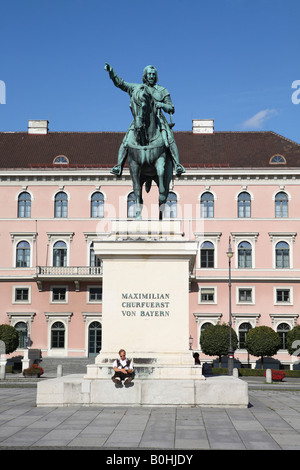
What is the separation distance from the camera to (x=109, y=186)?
203 feet

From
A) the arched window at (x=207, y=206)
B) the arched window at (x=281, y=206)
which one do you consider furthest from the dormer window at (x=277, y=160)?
the arched window at (x=207, y=206)

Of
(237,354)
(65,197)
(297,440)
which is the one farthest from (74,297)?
(297,440)

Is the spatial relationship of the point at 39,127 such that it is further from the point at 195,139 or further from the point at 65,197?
the point at 195,139

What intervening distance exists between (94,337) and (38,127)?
73.8ft

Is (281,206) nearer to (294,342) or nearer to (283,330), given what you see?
(283,330)

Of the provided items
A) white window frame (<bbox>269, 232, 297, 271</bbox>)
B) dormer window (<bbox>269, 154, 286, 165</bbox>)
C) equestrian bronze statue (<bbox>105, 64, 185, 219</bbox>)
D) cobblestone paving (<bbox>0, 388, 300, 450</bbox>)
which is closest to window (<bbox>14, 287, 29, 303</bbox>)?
white window frame (<bbox>269, 232, 297, 271</bbox>)

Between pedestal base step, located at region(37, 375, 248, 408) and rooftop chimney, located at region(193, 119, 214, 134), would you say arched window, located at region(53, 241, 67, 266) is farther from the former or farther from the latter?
pedestal base step, located at region(37, 375, 248, 408)

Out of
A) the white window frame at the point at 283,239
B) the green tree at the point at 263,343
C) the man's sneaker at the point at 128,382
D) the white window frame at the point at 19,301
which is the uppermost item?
the white window frame at the point at 283,239

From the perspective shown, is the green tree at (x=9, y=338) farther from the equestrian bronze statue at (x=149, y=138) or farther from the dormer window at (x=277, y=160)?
the equestrian bronze statue at (x=149, y=138)

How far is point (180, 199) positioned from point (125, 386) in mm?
46619

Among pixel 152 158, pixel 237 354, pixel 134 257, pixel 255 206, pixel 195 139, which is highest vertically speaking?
pixel 195 139

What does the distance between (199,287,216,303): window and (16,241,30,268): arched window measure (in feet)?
52.1

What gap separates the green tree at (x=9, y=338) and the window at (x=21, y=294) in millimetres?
5680

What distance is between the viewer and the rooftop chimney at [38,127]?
67.2m
